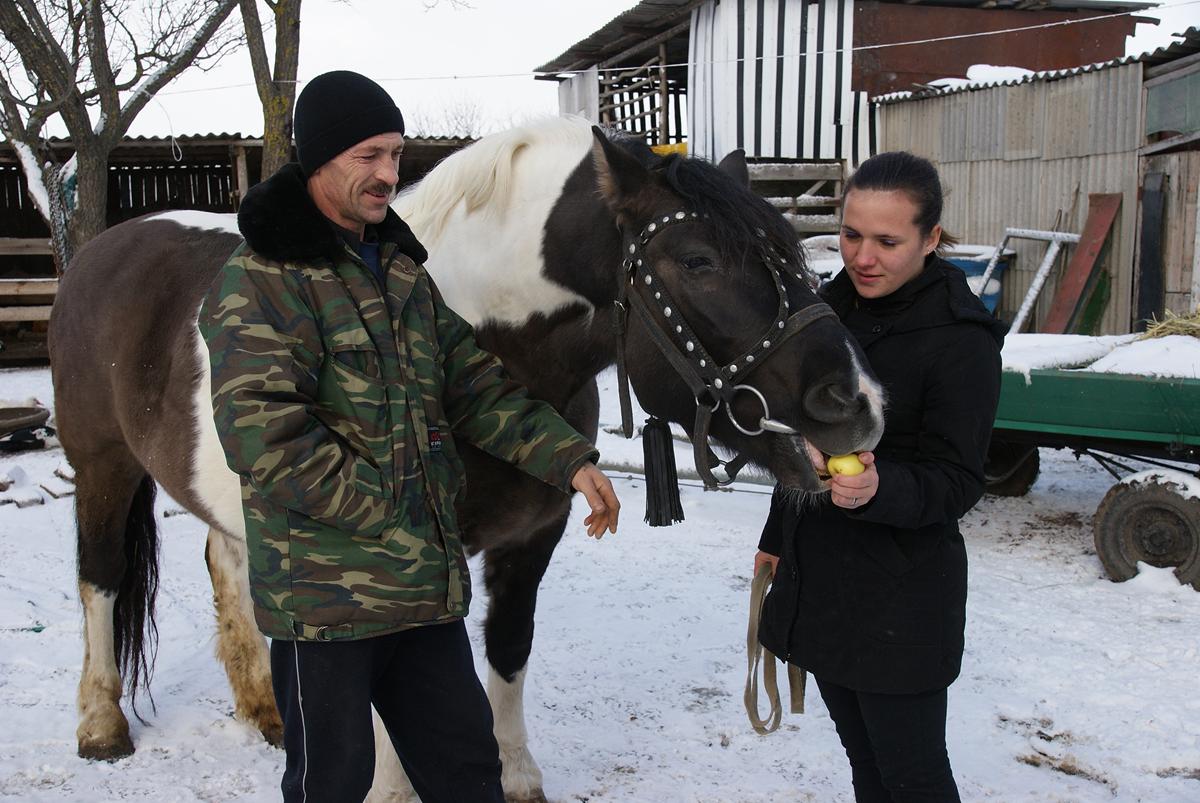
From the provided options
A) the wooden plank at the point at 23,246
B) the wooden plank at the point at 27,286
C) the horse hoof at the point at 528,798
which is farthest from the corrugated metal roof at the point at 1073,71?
the wooden plank at the point at 23,246

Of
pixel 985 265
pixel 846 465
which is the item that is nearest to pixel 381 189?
pixel 846 465

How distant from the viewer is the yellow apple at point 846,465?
164cm

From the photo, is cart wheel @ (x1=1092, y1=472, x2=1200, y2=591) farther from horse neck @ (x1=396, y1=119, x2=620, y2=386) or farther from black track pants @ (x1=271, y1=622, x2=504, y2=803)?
black track pants @ (x1=271, y1=622, x2=504, y2=803)

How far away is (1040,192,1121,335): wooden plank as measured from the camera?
921 cm

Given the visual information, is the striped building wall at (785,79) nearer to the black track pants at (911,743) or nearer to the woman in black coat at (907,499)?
the woman in black coat at (907,499)

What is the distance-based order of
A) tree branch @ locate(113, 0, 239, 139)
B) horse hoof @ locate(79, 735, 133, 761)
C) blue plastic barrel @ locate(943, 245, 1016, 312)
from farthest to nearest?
blue plastic barrel @ locate(943, 245, 1016, 312), tree branch @ locate(113, 0, 239, 139), horse hoof @ locate(79, 735, 133, 761)

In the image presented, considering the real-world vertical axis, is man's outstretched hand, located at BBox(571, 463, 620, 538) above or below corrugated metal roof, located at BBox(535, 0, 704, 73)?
below

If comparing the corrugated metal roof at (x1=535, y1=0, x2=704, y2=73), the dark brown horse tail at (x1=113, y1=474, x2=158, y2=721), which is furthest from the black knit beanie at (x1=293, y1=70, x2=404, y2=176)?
the corrugated metal roof at (x1=535, y1=0, x2=704, y2=73)

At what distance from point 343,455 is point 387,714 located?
0.64 meters

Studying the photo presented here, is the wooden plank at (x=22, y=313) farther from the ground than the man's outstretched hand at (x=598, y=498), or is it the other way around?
the man's outstretched hand at (x=598, y=498)

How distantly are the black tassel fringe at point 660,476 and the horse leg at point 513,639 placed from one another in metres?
0.68

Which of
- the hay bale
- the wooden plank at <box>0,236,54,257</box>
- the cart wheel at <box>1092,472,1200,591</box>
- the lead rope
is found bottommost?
the cart wheel at <box>1092,472,1200,591</box>

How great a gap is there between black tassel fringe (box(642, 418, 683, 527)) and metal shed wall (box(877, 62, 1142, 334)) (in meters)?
8.93

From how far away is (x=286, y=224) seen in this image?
165 cm
